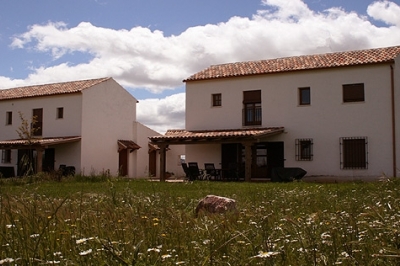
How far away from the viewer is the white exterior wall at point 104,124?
27.1 m

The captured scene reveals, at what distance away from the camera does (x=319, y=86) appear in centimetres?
2184

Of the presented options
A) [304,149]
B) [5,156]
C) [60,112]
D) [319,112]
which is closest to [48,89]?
[60,112]

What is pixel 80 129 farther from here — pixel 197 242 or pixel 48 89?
pixel 197 242

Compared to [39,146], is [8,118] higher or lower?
higher

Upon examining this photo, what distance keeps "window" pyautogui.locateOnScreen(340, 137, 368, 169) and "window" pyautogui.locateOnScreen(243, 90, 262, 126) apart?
4.42m

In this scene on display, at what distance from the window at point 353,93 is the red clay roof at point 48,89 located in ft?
47.5

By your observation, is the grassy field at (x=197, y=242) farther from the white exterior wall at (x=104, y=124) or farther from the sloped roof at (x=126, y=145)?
the sloped roof at (x=126, y=145)

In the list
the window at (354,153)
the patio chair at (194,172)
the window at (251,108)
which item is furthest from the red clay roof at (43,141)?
the window at (354,153)

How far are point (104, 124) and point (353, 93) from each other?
14673mm

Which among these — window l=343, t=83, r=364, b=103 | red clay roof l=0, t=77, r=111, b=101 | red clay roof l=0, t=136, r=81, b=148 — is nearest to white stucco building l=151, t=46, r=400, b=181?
window l=343, t=83, r=364, b=103

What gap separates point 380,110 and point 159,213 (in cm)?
1739

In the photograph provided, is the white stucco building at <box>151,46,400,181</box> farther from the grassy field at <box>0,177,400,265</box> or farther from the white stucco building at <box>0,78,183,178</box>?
the grassy field at <box>0,177,400,265</box>

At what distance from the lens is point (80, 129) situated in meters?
26.8

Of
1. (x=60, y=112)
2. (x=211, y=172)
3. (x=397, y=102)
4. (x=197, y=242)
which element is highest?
(x=60, y=112)
